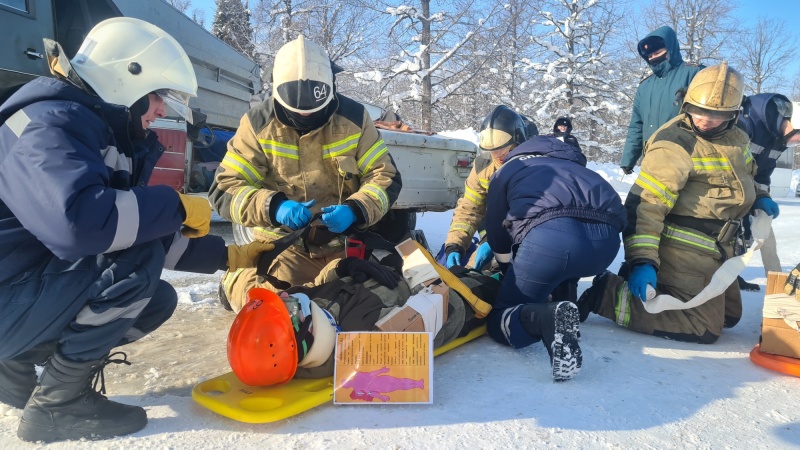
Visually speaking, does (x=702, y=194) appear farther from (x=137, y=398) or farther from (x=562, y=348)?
(x=137, y=398)

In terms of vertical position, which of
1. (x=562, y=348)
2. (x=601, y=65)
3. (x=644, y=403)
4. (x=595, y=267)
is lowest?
(x=644, y=403)

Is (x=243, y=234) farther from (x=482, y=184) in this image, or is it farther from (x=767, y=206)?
(x=767, y=206)

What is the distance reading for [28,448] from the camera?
1714mm

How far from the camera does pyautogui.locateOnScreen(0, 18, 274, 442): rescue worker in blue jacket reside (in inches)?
63.1

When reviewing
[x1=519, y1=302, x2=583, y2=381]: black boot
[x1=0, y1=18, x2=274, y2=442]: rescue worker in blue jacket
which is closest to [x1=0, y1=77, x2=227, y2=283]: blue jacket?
[x1=0, y1=18, x2=274, y2=442]: rescue worker in blue jacket

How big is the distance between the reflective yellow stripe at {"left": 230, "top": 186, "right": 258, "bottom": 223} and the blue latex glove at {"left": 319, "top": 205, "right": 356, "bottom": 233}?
15.9 inches

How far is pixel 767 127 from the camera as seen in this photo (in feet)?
14.1

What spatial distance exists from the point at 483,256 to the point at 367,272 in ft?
4.52

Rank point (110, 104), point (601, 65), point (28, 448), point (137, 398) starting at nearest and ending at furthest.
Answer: point (28, 448) < point (110, 104) < point (137, 398) < point (601, 65)

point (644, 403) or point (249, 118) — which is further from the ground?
point (249, 118)

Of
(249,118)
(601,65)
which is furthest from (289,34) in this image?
(249,118)

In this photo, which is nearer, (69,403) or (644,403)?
(69,403)

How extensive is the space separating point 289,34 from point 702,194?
18096 millimetres

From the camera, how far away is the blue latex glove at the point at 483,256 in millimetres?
3783
